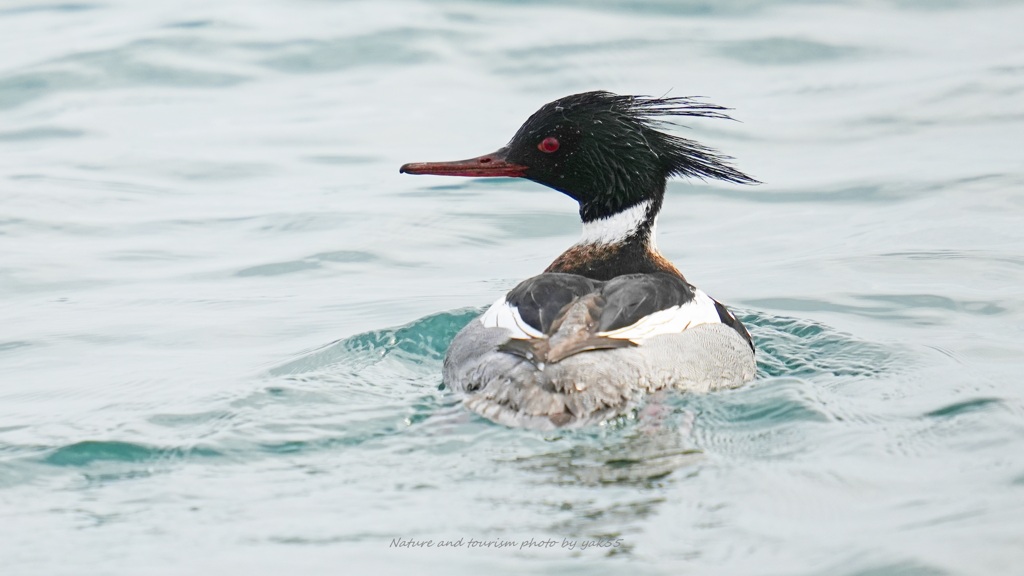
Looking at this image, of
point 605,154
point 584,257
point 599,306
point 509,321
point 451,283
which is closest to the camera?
point 599,306

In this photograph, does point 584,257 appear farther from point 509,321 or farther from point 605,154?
point 509,321

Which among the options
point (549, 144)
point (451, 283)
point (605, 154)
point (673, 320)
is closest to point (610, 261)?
point (605, 154)

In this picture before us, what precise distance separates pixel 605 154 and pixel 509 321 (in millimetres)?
1186

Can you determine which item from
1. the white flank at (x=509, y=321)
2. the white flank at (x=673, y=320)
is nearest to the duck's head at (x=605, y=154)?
the white flank at (x=673, y=320)

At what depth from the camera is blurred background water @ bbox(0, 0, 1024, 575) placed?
14.0 ft

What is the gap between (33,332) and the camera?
731cm

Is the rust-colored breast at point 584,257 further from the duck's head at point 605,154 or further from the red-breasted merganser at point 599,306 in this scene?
the duck's head at point 605,154

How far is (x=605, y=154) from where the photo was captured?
→ 21.2 ft

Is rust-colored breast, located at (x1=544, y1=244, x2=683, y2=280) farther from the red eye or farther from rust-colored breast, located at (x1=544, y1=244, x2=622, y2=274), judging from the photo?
the red eye

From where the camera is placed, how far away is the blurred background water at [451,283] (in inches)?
169

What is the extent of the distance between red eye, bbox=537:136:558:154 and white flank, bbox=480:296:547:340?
0.91 meters

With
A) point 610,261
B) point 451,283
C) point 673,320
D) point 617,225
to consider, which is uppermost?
point 617,225

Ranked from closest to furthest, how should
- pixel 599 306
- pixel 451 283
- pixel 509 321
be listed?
pixel 599 306 < pixel 509 321 < pixel 451 283

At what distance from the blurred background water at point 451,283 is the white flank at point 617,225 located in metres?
0.88
